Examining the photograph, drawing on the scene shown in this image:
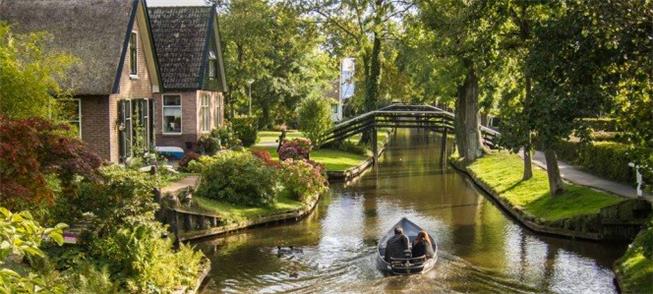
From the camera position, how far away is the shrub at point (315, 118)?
45.8 meters

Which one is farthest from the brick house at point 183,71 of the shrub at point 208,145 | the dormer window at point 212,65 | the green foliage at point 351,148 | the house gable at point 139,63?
the green foliage at point 351,148

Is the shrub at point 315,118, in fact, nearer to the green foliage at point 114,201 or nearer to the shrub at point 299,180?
the shrub at point 299,180

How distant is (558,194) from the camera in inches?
1020

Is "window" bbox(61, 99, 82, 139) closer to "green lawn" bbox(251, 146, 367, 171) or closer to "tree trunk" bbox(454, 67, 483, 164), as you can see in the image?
"green lawn" bbox(251, 146, 367, 171)

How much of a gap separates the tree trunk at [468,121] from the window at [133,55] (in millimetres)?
18106

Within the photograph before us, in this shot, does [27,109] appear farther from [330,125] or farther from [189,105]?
[330,125]

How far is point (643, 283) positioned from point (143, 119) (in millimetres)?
22279

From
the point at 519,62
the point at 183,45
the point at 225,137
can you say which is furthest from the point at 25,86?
the point at 225,137

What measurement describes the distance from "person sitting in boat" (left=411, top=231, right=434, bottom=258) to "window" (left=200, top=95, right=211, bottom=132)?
22.3 m

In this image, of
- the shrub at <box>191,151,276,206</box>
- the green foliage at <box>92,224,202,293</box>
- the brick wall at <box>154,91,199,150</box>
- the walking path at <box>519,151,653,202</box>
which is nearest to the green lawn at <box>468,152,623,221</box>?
the walking path at <box>519,151,653,202</box>

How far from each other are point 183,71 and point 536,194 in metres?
19.5

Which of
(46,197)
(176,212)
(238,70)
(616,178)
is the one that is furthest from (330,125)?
(46,197)

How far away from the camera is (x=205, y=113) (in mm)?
40156

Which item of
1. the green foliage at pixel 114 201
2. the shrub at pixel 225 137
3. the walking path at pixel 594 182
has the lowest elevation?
the walking path at pixel 594 182
